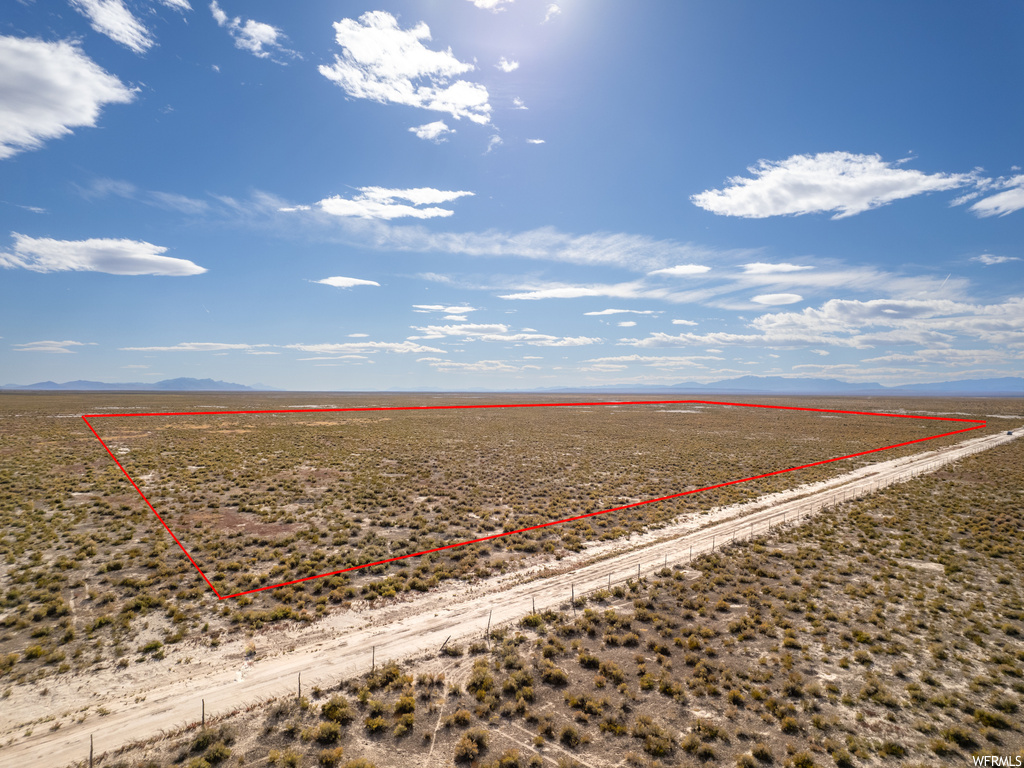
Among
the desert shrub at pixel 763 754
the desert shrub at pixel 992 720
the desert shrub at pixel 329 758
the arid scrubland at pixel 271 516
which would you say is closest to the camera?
the desert shrub at pixel 329 758

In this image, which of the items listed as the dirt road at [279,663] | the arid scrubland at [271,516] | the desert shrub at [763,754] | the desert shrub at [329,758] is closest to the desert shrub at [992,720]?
the desert shrub at [763,754]

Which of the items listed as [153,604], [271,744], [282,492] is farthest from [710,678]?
[282,492]

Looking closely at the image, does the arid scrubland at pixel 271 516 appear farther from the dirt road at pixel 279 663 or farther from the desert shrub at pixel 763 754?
the desert shrub at pixel 763 754

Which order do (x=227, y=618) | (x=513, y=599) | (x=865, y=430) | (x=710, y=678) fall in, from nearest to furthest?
(x=710, y=678) → (x=227, y=618) → (x=513, y=599) → (x=865, y=430)

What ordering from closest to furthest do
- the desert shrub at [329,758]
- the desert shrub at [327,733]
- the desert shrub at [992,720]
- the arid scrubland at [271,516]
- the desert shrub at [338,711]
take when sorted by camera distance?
the desert shrub at [329,758], the desert shrub at [327,733], the desert shrub at [992,720], the desert shrub at [338,711], the arid scrubland at [271,516]

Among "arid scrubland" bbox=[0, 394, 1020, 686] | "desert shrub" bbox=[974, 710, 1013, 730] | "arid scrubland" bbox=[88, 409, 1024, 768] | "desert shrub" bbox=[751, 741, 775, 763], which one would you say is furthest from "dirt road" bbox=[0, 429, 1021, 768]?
"desert shrub" bbox=[974, 710, 1013, 730]

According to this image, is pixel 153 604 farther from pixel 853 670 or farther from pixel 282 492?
pixel 853 670
